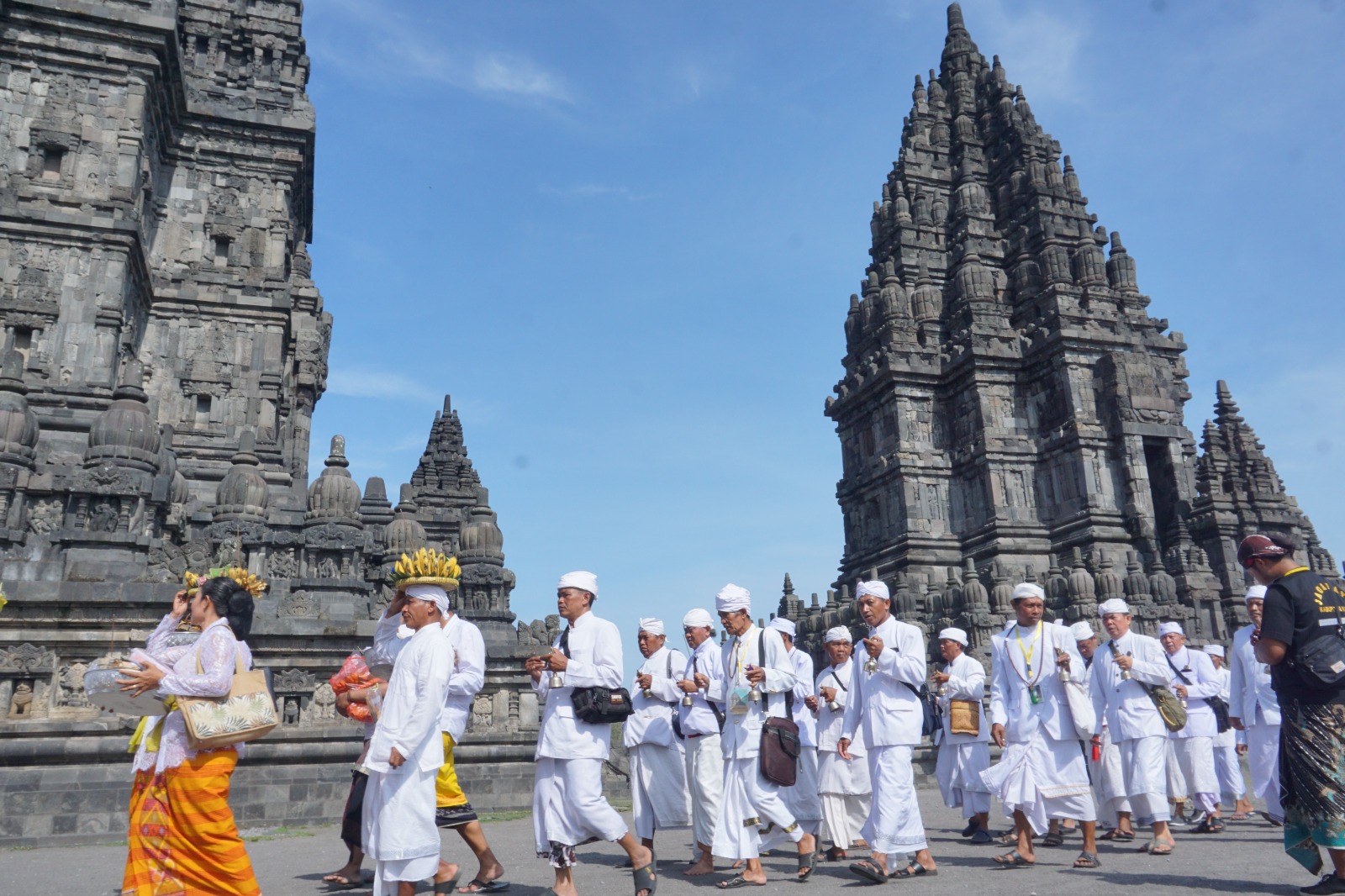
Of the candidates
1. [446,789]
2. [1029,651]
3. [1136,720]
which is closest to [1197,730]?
[1136,720]

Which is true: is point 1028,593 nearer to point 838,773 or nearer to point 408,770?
point 838,773

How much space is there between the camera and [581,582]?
21.3 feet

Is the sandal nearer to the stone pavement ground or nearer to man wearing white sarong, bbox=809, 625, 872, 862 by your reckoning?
the stone pavement ground

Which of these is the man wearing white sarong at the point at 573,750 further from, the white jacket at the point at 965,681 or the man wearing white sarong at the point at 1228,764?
A: the man wearing white sarong at the point at 1228,764

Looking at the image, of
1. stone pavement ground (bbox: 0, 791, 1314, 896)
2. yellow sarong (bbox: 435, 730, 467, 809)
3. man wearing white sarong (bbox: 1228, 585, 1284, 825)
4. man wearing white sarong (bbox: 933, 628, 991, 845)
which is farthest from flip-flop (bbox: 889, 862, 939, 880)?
yellow sarong (bbox: 435, 730, 467, 809)

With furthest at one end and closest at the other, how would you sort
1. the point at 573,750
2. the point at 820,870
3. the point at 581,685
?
the point at 820,870
the point at 581,685
the point at 573,750

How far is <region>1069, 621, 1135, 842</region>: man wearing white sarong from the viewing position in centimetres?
825

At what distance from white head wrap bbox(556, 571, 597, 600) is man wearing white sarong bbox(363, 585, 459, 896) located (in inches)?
47.9

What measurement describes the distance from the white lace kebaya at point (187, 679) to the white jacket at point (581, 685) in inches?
72.8

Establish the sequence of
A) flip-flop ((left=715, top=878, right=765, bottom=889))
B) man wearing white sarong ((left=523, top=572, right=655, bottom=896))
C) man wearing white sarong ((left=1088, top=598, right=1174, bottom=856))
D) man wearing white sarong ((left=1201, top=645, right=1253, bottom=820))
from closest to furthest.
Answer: man wearing white sarong ((left=523, top=572, right=655, bottom=896))
flip-flop ((left=715, top=878, right=765, bottom=889))
man wearing white sarong ((left=1088, top=598, right=1174, bottom=856))
man wearing white sarong ((left=1201, top=645, right=1253, bottom=820))

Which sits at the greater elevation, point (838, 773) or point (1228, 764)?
point (838, 773)

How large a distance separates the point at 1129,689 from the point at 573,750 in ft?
16.3

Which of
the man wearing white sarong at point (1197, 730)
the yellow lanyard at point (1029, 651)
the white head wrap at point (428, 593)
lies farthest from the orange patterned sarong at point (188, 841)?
the man wearing white sarong at point (1197, 730)

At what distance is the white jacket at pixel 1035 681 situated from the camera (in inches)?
286
